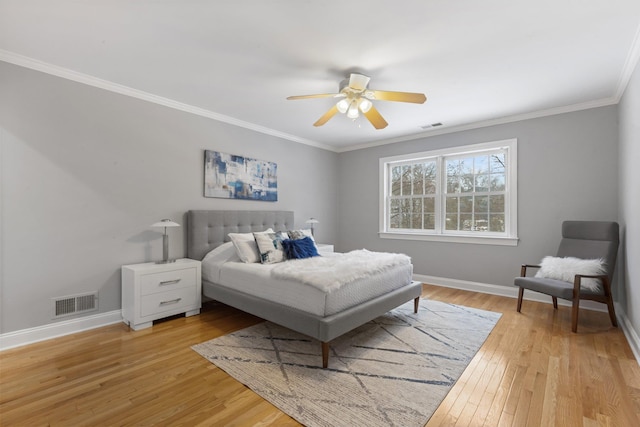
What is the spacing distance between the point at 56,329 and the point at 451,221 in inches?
205

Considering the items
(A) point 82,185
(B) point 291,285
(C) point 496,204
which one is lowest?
(B) point 291,285

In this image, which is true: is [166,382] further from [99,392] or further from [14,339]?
[14,339]

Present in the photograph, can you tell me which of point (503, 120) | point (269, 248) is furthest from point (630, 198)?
point (269, 248)

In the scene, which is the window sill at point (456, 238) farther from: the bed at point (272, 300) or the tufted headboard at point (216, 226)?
the tufted headboard at point (216, 226)

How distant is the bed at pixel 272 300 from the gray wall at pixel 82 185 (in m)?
0.22

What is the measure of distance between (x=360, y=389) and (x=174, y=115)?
11.8 ft

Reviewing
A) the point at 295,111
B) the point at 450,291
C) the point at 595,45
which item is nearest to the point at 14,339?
the point at 295,111

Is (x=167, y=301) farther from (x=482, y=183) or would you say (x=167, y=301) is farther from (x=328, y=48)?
(x=482, y=183)

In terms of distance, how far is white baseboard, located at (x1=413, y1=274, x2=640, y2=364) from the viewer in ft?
8.58

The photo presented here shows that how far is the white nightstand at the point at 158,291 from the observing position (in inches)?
117

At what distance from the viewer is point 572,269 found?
3219 millimetres

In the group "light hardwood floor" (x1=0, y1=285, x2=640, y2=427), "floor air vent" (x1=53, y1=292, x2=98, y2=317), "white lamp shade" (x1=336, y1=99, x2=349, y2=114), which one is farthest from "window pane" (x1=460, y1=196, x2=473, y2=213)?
"floor air vent" (x1=53, y1=292, x2=98, y2=317)

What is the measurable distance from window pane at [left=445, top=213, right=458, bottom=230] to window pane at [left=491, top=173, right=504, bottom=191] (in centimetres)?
70

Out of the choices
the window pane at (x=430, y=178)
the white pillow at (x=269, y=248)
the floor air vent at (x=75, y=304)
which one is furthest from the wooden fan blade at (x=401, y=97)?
the floor air vent at (x=75, y=304)
